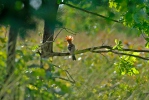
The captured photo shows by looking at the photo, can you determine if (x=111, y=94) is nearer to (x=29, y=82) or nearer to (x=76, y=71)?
(x=76, y=71)

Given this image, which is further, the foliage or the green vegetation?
the foliage

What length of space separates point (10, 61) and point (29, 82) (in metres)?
0.42

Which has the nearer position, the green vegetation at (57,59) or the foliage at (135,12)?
the green vegetation at (57,59)

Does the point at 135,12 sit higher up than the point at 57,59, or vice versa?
the point at 135,12

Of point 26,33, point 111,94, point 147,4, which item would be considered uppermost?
point 147,4

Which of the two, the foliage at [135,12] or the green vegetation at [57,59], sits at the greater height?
the foliage at [135,12]

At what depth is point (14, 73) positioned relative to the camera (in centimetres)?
328

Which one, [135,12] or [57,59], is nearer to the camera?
[135,12]

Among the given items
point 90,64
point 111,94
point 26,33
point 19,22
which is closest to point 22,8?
point 19,22

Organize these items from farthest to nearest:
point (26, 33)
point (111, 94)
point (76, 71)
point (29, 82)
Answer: point (76, 71)
point (111, 94)
point (26, 33)
point (29, 82)

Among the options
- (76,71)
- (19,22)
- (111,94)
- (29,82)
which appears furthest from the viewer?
(76,71)

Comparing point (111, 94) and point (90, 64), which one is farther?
Result: point (90, 64)

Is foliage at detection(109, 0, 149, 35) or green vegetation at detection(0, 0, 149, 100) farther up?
foliage at detection(109, 0, 149, 35)

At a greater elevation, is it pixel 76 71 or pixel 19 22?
pixel 19 22
